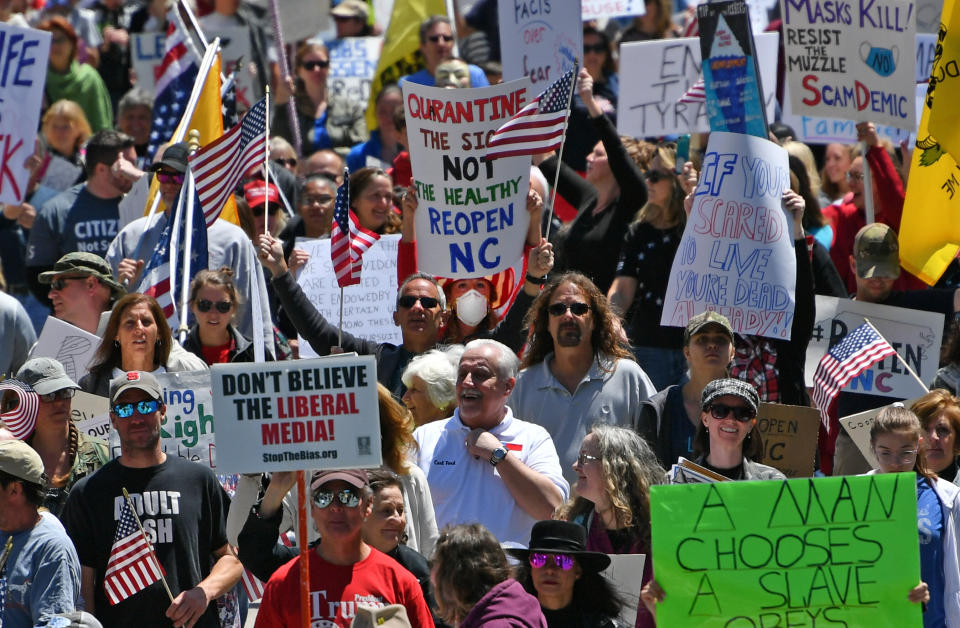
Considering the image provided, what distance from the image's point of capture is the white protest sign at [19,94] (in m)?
11.2

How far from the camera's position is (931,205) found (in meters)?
9.78

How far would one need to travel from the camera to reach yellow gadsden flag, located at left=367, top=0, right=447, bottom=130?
46.8ft

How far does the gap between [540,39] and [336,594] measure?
6162 millimetres

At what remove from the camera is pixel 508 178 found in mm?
9625

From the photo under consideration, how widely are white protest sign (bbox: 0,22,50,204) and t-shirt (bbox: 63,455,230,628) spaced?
4366 millimetres

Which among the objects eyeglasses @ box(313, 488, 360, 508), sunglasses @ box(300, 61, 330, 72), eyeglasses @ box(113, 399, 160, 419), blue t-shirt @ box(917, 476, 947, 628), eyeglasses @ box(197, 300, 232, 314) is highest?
sunglasses @ box(300, 61, 330, 72)

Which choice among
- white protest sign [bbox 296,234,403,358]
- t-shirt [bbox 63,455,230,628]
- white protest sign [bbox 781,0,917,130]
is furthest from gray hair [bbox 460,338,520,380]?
white protest sign [bbox 781,0,917,130]

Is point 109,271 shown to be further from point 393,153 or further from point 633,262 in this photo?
point 393,153

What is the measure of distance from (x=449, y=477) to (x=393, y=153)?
5.95m

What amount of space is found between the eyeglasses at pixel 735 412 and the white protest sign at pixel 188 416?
2575mm

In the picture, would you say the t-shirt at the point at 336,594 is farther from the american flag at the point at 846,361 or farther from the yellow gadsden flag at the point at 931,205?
the yellow gadsden flag at the point at 931,205

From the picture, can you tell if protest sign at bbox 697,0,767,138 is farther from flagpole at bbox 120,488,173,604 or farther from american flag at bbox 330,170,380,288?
flagpole at bbox 120,488,173,604

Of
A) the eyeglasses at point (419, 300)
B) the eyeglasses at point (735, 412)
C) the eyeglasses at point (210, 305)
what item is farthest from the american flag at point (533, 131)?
the eyeglasses at point (735, 412)

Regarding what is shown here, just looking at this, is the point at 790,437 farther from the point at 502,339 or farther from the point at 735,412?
the point at 502,339
